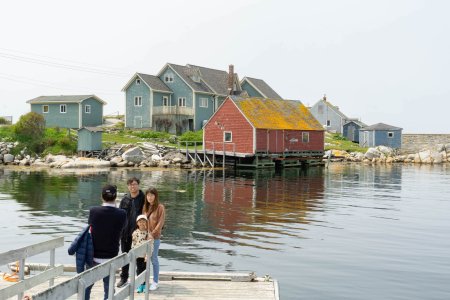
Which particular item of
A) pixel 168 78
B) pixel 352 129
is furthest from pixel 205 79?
pixel 352 129

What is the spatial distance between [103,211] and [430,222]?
18.1m

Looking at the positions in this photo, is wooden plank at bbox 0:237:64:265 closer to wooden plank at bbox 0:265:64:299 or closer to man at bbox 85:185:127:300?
wooden plank at bbox 0:265:64:299

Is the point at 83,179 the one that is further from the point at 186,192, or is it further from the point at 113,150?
the point at 113,150

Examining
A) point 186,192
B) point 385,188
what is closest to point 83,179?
point 186,192

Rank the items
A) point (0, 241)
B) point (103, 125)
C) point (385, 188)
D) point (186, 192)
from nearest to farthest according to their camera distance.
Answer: point (0, 241), point (186, 192), point (385, 188), point (103, 125)

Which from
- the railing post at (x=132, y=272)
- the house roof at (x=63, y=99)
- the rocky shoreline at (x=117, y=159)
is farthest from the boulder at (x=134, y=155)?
the railing post at (x=132, y=272)

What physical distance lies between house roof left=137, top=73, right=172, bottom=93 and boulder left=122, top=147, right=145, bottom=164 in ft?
48.9

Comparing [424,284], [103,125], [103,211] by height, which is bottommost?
[424,284]

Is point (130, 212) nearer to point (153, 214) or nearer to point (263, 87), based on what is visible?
point (153, 214)

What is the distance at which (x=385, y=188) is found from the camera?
37.8m

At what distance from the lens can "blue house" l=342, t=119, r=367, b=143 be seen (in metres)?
90.6

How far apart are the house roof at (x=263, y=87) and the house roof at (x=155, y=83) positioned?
13.2 meters

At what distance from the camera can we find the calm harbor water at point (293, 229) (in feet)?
44.3

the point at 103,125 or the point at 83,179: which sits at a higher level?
the point at 103,125
